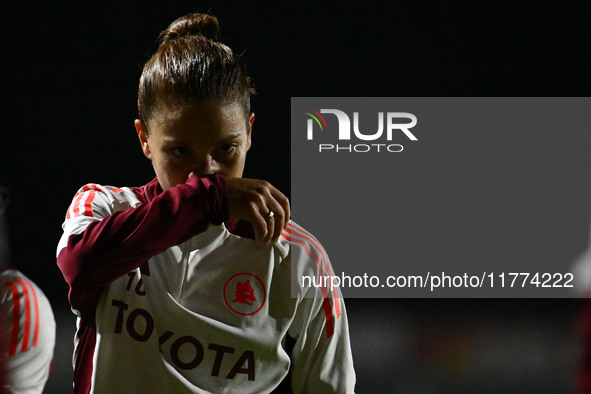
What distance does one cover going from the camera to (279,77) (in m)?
1.53

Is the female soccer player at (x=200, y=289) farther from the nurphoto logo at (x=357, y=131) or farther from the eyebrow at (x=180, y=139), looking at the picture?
the nurphoto logo at (x=357, y=131)

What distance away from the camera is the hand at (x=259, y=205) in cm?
49

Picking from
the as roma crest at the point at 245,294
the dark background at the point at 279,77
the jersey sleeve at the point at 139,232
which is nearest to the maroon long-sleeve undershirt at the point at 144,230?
the jersey sleeve at the point at 139,232

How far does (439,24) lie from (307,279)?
43.6 inches

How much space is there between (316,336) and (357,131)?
370 millimetres

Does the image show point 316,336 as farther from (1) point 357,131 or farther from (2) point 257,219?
(1) point 357,131

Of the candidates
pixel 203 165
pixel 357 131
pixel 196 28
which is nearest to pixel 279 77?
pixel 357 131

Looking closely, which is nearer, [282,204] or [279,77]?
[282,204]

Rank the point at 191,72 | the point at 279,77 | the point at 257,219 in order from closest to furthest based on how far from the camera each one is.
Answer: the point at 257,219 → the point at 191,72 → the point at 279,77

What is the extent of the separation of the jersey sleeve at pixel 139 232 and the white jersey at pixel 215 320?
0.03 metres

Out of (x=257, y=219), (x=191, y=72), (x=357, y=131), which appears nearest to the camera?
(x=257, y=219)

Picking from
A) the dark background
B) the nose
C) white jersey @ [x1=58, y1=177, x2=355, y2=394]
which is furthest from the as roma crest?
the dark background

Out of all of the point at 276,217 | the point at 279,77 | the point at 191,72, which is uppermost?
the point at 279,77

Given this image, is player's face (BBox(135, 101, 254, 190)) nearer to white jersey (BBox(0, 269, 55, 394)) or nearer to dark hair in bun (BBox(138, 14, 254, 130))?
dark hair in bun (BBox(138, 14, 254, 130))
